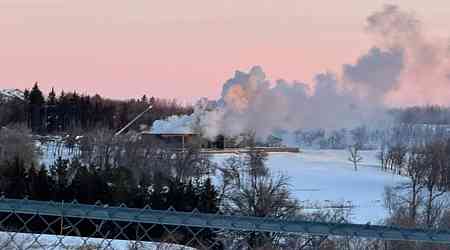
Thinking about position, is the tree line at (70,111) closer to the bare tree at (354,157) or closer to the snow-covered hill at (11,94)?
the snow-covered hill at (11,94)

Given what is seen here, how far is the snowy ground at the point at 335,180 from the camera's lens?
5569cm

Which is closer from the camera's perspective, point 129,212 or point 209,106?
point 129,212

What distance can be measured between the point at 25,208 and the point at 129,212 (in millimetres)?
636

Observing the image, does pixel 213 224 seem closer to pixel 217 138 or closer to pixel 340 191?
pixel 217 138

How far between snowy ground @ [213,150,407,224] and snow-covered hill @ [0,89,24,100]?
41.0m

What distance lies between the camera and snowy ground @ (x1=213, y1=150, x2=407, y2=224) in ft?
183

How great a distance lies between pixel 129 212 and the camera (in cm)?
424

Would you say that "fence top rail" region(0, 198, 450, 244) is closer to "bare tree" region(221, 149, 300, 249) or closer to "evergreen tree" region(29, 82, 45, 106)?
"bare tree" region(221, 149, 300, 249)

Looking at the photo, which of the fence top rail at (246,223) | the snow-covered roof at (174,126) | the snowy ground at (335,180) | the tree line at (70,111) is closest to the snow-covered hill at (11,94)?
the tree line at (70,111)

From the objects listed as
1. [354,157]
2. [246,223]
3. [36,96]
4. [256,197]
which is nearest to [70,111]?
[36,96]

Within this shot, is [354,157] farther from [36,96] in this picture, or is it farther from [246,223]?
[246,223]

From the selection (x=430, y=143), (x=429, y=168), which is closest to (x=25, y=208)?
(x=430, y=143)

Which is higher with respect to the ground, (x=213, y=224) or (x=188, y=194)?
(x=213, y=224)

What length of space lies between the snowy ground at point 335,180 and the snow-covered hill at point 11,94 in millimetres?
41019
